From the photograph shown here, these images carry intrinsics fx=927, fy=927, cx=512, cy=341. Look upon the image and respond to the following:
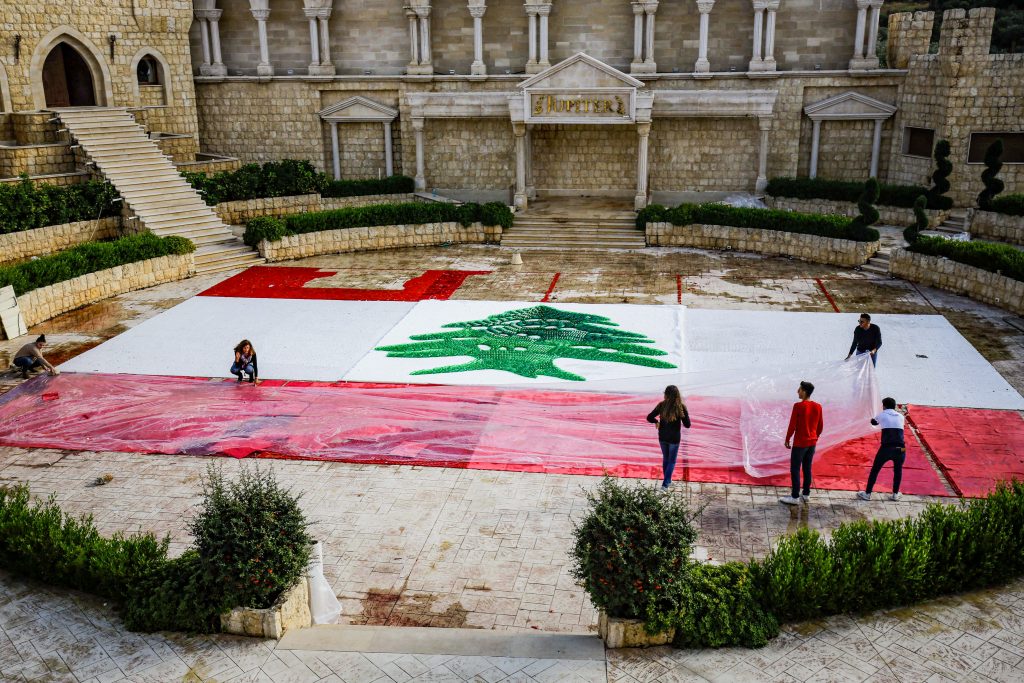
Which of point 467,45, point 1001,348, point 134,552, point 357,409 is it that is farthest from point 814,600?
point 467,45

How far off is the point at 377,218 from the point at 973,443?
60.7 feet

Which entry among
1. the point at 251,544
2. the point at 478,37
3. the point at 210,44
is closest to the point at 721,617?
the point at 251,544

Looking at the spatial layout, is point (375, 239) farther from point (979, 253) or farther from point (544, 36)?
point (979, 253)

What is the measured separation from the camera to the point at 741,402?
13336mm

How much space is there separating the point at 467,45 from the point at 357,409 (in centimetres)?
2178

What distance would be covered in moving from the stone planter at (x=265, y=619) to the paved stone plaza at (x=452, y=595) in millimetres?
114

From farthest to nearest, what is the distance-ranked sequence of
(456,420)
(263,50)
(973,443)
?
(263,50), (456,420), (973,443)

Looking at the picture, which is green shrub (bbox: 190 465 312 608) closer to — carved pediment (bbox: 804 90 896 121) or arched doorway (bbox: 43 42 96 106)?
carved pediment (bbox: 804 90 896 121)

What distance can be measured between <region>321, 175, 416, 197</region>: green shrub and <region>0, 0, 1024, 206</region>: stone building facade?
579 millimetres

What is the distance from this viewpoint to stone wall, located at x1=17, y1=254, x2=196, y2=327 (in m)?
20.1

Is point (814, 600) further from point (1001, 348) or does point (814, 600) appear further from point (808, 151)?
point (808, 151)

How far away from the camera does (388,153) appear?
33500mm

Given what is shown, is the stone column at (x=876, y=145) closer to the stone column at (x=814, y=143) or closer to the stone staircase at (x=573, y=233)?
the stone column at (x=814, y=143)

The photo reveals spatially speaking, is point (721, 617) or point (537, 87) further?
point (537, 87)
